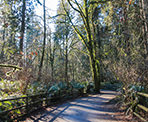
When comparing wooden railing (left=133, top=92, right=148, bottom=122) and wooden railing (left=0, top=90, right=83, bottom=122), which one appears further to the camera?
wooden railing (left=0, top=90, right=83, bottom=122)

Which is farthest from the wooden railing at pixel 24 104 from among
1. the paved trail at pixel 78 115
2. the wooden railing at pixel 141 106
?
the wooden railing at pixel 141 106

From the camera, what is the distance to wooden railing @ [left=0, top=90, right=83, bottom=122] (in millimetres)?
5909

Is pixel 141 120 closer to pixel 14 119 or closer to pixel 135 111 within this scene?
pixel 135 111

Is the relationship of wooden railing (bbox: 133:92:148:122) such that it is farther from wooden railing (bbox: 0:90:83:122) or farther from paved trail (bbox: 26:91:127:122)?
wooden railing (bbox: 0:90:83:122)

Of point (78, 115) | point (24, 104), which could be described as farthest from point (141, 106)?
point (24, 104)

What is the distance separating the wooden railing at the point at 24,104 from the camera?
5909mm

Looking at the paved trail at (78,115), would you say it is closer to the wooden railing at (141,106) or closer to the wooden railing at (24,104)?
the wooden railing at (24,104)

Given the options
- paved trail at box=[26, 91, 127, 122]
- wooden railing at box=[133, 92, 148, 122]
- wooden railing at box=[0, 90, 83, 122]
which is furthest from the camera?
paved trail at box=[26, 91, 127, 122]

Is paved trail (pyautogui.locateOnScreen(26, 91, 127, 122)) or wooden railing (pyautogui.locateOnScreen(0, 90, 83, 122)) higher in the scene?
wooden railing (pyautogui.locateOnScreen(0, 90, 83, 122))

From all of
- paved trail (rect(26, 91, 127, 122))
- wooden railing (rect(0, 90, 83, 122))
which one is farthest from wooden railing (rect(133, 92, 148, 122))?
wooden railing (rect(0, 90, 83, 122))

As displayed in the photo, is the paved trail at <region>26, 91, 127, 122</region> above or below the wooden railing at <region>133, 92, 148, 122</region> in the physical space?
below

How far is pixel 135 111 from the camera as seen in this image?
610 centimetres

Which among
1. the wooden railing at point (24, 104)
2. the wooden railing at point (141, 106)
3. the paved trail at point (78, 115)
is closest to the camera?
the wooden railing at point (141, 106)

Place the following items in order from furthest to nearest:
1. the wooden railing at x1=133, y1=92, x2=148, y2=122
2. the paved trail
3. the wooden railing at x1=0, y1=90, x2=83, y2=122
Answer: the paved trail < the wooden railing at x1=0, y1=90, x2=83, y2=122 < the wooden railing at x1=133, y1=92, x2=148, y2=122
